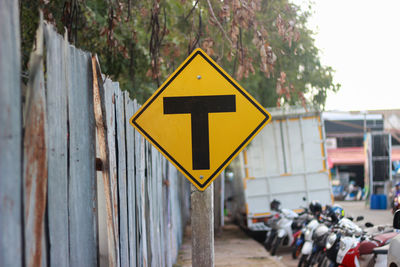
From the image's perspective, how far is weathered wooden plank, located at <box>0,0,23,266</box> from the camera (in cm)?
225

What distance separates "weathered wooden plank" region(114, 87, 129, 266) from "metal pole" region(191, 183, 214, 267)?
61 centimetres

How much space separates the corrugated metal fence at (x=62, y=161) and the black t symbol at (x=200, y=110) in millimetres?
470

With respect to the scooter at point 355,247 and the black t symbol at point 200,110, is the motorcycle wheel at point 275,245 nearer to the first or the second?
the scooter at point 355,247

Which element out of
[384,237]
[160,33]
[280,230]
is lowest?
[280,230]

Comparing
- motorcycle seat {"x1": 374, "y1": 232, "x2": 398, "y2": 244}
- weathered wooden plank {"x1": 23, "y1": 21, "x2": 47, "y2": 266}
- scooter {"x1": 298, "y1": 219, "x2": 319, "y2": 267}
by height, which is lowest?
scooter {"x1": 298, "y1": 219, "x2": 319, "y2": 267}

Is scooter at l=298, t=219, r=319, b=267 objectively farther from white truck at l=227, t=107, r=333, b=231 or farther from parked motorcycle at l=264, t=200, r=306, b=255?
white truck at l=227, t=107, r=333, b=231

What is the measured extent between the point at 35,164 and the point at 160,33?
6366 mm

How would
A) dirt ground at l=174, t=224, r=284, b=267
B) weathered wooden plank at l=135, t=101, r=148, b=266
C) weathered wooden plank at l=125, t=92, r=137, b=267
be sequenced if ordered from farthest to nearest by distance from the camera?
1. dirt ground at l=174, t=224, r=284, b=267
2. weathered wooden plank at l=135, t=101, r=148, b=266
3. weathered wooden plank at l=125, t=92, r=137, b=267

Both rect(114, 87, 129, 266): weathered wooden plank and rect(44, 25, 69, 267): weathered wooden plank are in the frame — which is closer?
rect(44, 25, 69, 267): weathered wooden plank

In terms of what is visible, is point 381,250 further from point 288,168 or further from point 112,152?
point 288,168

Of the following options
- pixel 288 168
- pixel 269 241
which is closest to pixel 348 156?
pixel 288 168

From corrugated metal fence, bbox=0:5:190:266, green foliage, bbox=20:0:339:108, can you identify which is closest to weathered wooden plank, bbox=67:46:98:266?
corrugated metal fence, bbox=0:5:190:266

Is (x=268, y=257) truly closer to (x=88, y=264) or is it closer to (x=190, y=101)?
(x=190, y=101)

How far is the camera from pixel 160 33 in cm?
872
